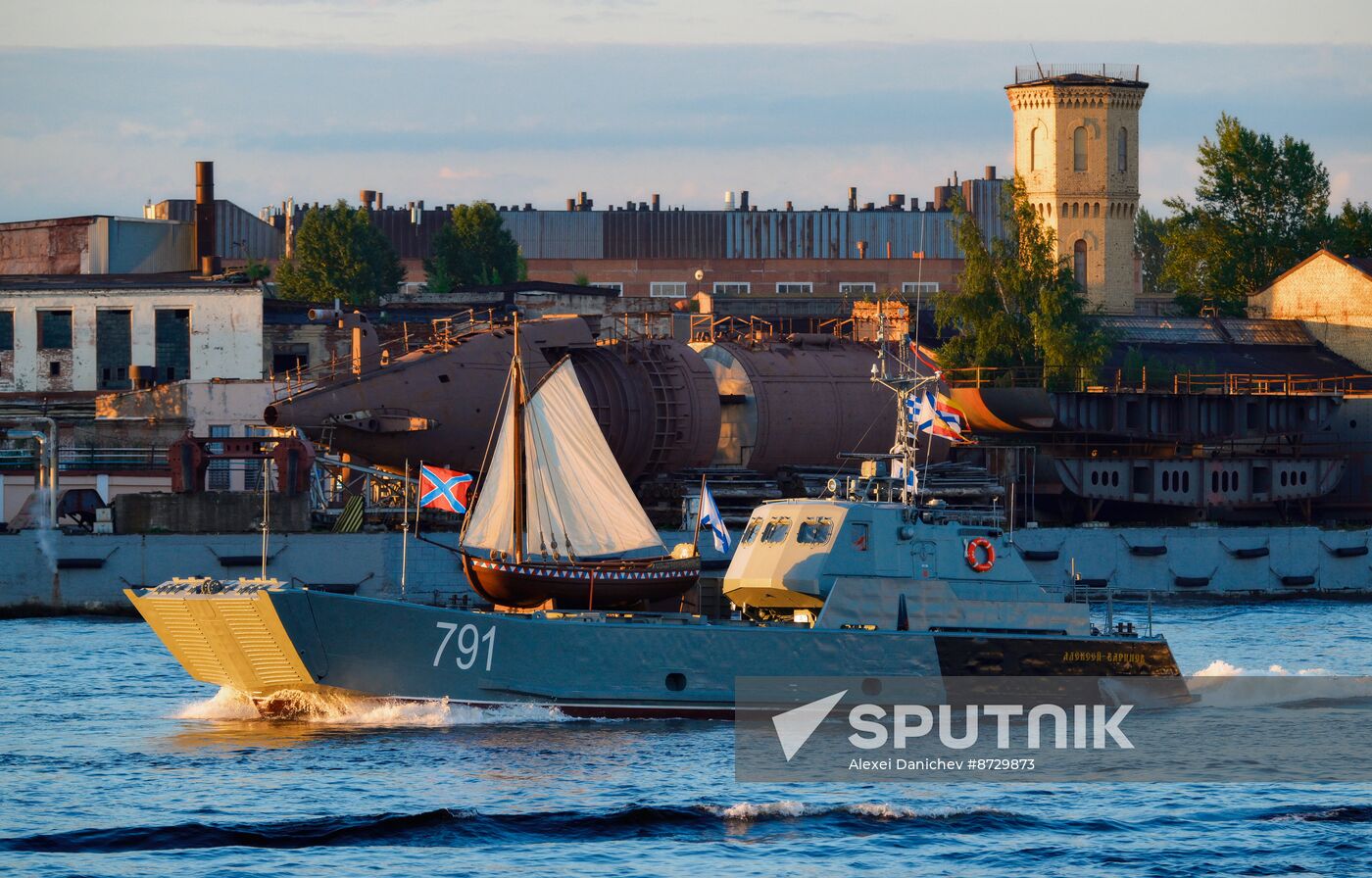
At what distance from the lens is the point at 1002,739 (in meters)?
35.6

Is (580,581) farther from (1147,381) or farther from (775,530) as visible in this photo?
(1147,381)

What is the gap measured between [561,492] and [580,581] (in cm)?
221

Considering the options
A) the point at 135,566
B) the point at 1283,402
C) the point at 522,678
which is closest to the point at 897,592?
the point at 522,678

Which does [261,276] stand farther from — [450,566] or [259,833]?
[259,833]

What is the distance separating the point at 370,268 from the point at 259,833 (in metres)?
87.0

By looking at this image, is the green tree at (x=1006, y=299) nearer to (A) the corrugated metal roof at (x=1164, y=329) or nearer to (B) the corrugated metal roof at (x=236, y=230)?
(A) the corrugated metal roof at (x=1164, y=329)

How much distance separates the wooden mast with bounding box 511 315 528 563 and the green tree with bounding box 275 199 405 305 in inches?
2712

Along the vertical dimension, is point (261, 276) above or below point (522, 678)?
above

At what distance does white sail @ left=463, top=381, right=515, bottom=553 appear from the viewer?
39562mm

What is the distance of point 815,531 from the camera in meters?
37.0

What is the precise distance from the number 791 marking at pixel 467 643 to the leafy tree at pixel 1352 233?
86780mm

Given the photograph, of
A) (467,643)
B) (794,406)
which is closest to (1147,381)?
(794,406)

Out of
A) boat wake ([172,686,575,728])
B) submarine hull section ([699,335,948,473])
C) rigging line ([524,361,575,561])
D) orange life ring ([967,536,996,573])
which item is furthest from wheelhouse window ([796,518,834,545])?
submarine hull section ([699,335,948,473])

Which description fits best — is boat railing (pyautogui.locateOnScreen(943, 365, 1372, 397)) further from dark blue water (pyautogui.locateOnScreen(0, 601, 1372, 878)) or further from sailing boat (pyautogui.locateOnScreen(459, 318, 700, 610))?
dark blue water (pyautogui.locateOnScreen(0, 601, 1372, 878))
